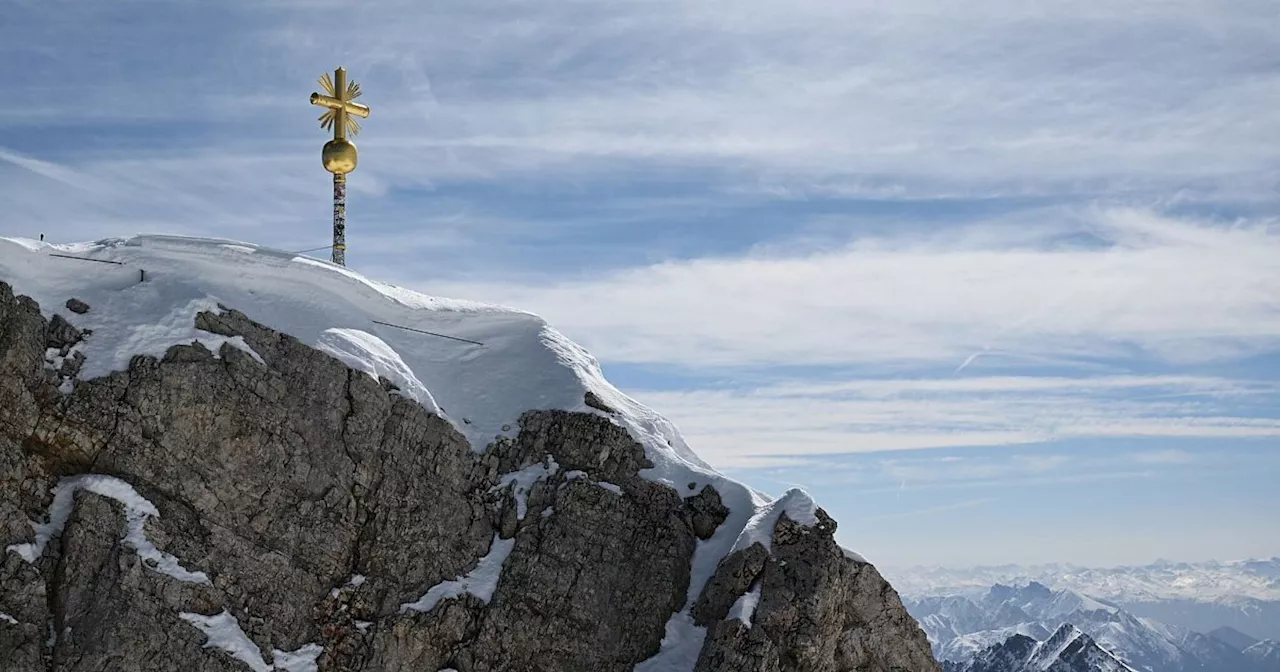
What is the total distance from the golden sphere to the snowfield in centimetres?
596

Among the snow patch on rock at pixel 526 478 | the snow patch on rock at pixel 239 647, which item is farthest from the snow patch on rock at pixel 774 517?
the snow patch on rock at pixel 239 647

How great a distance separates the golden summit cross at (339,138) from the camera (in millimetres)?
48750

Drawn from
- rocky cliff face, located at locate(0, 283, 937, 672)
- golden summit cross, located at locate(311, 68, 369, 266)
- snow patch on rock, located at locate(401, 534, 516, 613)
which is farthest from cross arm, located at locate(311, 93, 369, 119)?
snow patch on rock, located at locate(401, 534, 516, 613)

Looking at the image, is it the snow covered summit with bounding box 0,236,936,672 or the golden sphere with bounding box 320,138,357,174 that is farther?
the golden sphere with bounding box 320,138,357,174

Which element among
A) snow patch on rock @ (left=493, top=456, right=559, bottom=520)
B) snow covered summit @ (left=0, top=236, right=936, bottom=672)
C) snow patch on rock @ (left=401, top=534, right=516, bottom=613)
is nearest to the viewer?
snow covered summit @ (left=0, top=236, right=936, bottom=672)

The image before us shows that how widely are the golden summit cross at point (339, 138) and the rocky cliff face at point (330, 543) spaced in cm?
1011

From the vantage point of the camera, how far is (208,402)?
37.0m

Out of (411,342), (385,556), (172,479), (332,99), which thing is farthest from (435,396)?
(332,99)

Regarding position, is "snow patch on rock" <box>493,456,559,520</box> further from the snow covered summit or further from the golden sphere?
the golden sphere

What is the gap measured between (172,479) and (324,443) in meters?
4.36

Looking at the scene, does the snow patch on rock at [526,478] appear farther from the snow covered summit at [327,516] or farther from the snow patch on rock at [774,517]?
the snow patch on rock at [774,517]

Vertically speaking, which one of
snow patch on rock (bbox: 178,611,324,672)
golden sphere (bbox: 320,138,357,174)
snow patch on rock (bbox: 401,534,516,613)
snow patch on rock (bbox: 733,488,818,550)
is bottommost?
snow patch on rock (bbox: 178,611,324,672)

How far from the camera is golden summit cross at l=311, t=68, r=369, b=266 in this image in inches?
1919

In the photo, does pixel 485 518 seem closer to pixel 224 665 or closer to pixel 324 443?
pixel 324 443
